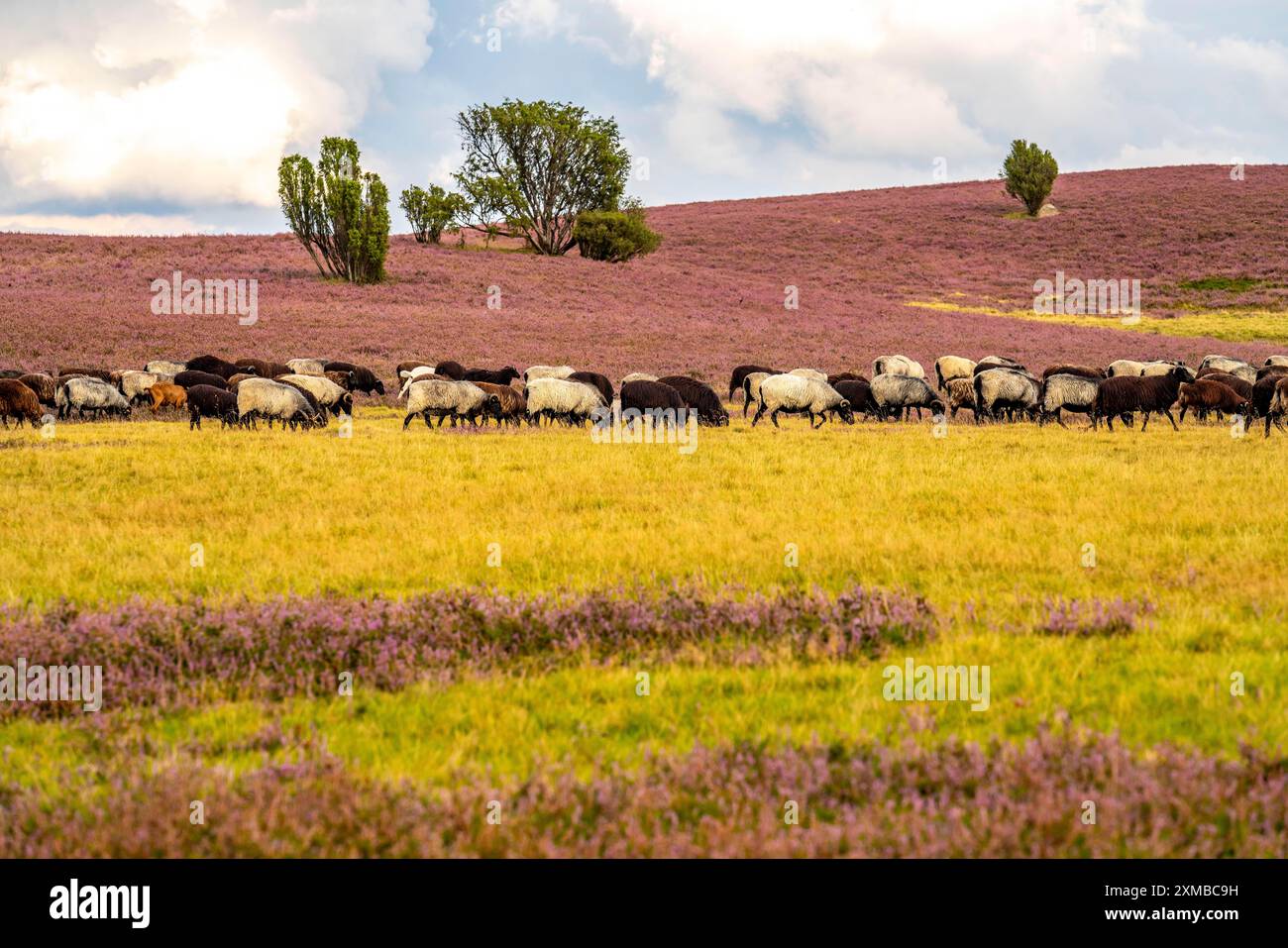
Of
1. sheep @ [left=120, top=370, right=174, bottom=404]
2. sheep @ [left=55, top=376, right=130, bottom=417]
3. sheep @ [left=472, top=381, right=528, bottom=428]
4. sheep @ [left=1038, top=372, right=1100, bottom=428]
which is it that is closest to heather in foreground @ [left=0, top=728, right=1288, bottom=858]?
sheep @ [left=472, top=381, right=528, bottom=428]

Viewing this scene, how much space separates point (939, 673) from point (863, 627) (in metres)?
1.12

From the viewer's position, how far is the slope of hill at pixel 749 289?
3600cm

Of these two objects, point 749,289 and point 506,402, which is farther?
point 749,289

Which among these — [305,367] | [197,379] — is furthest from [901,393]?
[197,379]

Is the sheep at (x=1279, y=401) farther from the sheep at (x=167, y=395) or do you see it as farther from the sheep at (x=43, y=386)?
the sheep at (x=43, y=386)

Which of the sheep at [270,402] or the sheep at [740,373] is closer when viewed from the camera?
the sheep at [270,402]

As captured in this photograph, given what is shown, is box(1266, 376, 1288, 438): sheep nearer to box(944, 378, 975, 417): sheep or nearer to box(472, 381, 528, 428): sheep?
box(944, 378, 975, 417): sheep

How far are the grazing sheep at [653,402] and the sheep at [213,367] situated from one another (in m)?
11.2

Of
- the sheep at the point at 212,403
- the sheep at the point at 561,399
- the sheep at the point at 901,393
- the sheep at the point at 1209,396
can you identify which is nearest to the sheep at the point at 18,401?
the sheep at the point at 212,403

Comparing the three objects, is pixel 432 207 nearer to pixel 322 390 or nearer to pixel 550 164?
pixel 550 164

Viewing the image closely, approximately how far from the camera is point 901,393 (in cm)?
2561

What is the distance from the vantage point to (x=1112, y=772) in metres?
4.34

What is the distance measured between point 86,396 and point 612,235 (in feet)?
149

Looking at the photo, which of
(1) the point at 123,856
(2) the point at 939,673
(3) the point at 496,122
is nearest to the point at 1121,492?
(2) the point at 939,673
